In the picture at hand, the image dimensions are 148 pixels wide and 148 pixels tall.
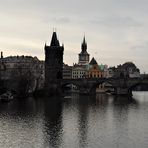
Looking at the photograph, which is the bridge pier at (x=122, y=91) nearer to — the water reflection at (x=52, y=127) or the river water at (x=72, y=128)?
the river water at (x=72, y=128)

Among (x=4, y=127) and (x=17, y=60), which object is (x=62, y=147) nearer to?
(x=4, y=127)

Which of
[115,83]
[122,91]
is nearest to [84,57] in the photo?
[115,83]

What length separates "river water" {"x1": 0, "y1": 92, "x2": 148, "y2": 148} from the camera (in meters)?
36.9

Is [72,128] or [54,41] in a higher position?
[54,41]

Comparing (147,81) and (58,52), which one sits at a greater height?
(58,52)

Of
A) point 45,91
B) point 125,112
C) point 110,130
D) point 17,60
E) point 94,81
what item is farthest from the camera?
point 17,60

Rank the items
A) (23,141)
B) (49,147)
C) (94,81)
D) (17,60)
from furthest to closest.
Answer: (17,60) → (94,81) → (23,141) → (49,147)

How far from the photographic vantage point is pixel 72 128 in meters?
44.8

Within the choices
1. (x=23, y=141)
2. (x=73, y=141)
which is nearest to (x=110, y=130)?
(x=73, y=141)

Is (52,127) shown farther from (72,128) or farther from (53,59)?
(53,59)

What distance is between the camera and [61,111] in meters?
62.4

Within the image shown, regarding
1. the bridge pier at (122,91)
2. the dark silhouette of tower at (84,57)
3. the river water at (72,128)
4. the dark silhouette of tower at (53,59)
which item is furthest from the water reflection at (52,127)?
the dark silhouette of tower at (84,57)

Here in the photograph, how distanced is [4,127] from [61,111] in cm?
1851

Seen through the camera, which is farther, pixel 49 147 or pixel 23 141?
pixel 23 141
